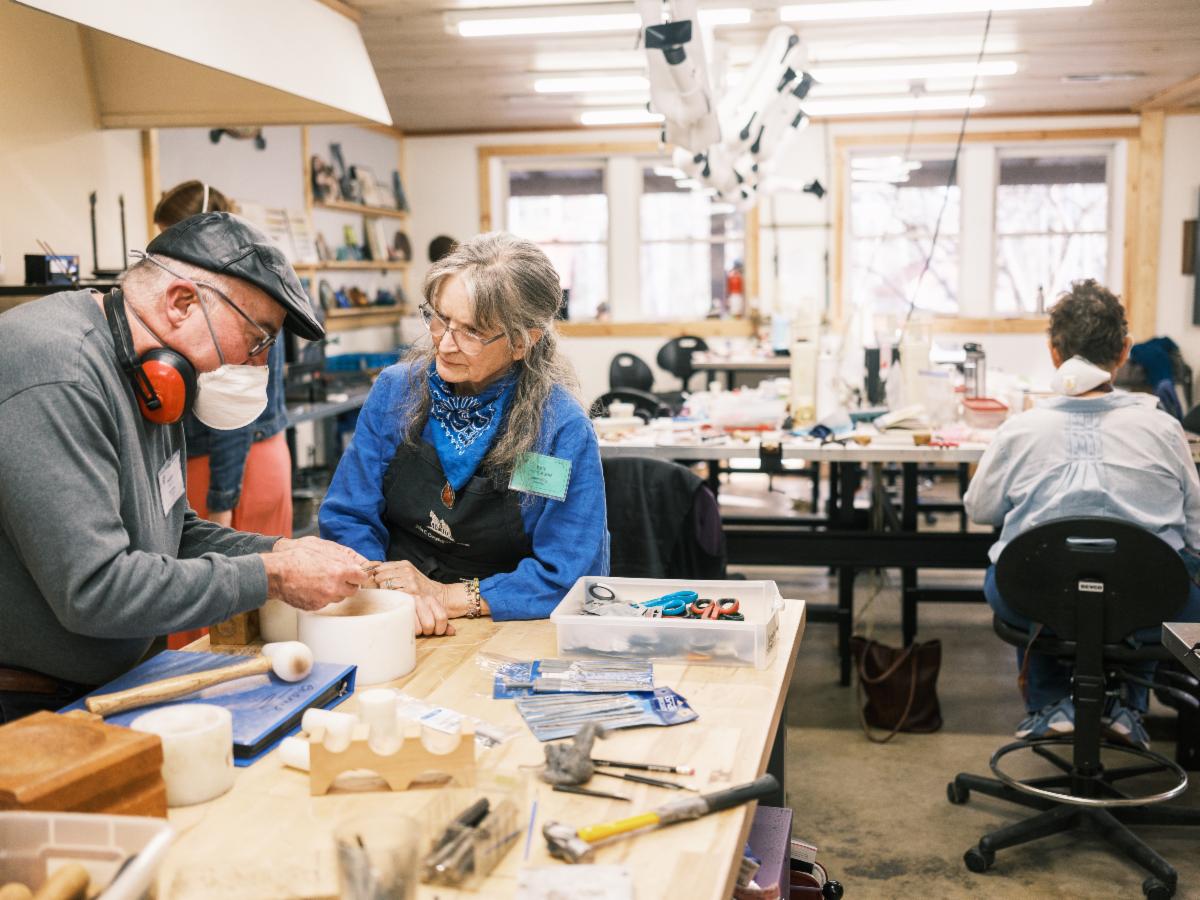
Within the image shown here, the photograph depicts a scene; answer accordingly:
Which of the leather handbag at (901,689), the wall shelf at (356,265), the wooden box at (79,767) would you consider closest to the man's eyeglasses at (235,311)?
the wooden box at (79,767)

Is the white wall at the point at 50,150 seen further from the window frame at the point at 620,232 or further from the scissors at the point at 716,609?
the window frame at the point at 620,232

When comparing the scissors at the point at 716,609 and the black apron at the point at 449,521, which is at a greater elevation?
the black apron at the point at 449,521

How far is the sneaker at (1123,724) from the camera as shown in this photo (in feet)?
11.1

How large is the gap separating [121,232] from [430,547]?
2623 mm

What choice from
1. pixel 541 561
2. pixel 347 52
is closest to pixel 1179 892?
pixel 541 561

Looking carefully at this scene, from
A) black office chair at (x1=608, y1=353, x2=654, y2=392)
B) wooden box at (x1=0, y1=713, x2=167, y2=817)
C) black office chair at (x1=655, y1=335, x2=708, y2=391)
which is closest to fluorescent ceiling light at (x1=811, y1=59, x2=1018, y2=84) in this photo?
black office chair at (x1=655, y1=335, x2=708, y2=391)

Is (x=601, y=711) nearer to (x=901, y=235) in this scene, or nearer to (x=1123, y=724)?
(x=1123, y=724)

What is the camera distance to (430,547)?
7.47 feet

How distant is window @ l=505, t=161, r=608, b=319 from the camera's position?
9.97 meters

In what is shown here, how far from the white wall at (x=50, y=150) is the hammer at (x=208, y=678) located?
2555mm

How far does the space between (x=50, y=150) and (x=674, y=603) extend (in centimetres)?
292

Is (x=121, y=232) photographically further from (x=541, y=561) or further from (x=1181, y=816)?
(x=1181, y=816)

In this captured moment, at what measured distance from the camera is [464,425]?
2.23 m

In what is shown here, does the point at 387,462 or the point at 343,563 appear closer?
the point at 343,563
